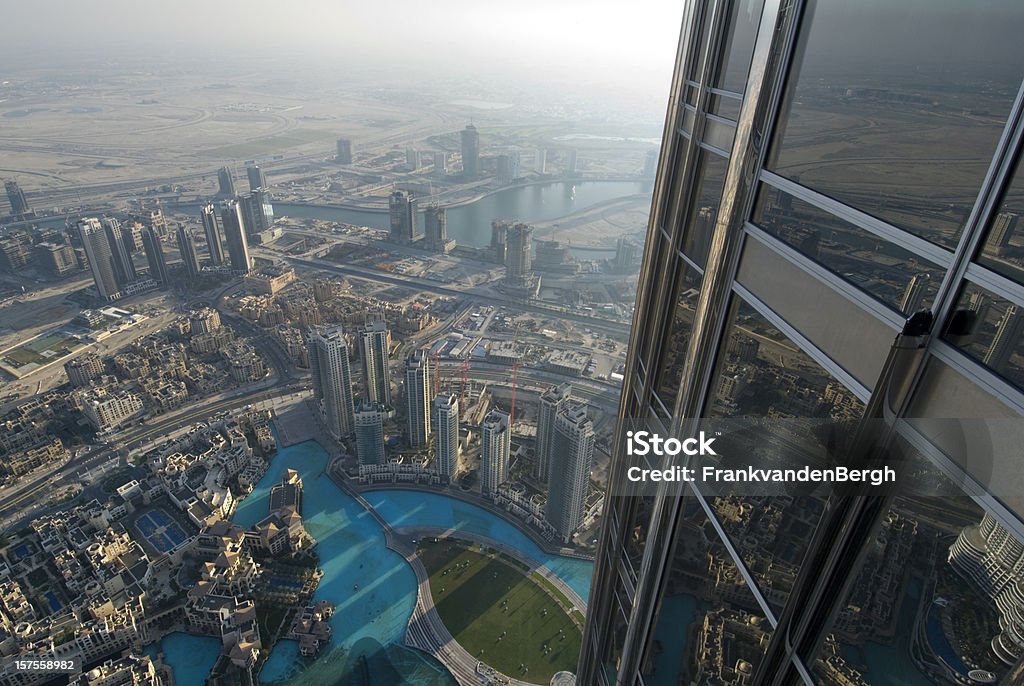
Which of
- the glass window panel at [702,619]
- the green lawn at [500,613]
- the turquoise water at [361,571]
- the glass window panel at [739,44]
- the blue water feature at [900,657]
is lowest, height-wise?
the turquoise water at [361,571]

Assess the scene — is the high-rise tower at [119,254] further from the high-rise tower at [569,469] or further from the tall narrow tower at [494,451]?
the high-rise tower at [569,469]

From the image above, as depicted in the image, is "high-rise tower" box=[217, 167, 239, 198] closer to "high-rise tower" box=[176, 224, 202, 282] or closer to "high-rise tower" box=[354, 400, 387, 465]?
"high-rise tower" box=[176, 224, 202, 282]

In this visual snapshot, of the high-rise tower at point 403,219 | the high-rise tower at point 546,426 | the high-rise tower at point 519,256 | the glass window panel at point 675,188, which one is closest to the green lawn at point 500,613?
the high-rise tower at point 546,426

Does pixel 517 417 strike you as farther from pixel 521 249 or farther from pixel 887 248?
pixel 887 248

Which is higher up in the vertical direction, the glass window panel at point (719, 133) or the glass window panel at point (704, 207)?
the glass window panel at point (719, 133)

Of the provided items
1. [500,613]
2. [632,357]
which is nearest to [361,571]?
[500,613]

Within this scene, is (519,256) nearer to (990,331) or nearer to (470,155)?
(470,155)

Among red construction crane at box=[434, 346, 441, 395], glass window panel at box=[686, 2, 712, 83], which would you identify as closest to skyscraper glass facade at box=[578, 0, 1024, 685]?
glass window panel at box=[686, 2, 712, 83]

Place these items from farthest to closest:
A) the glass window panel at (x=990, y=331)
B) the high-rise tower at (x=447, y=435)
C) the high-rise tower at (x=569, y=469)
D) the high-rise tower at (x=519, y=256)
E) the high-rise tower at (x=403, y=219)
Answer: the high-rise tower at (x=403, y=219), the high-rise tower at (x=519, y=256), the high-rise tower at (x=447, y=435), the high-rise tower at (x=569, y=469), the glass window panel at (x=990, y=331)
